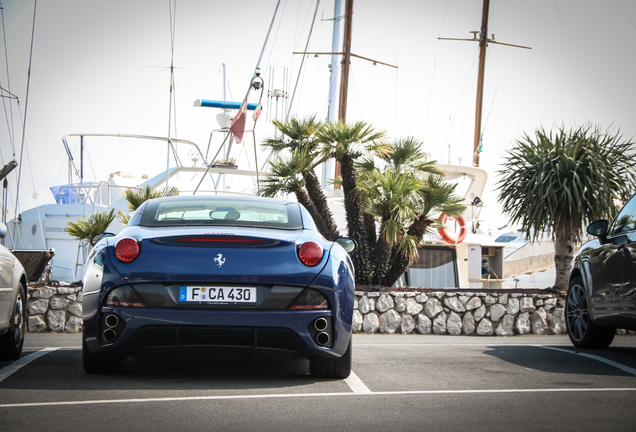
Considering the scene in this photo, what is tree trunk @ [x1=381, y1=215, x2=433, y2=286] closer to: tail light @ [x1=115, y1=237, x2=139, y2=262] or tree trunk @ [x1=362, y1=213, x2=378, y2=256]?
tree trunk @ [x1=362, y1=213, x2=378, y2=256]

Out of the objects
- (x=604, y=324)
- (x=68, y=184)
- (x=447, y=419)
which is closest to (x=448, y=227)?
(x=68, y=184)

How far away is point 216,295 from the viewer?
5.27m

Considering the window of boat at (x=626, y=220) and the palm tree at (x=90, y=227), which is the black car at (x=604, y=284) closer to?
the window of boat at (x=626, y=220)

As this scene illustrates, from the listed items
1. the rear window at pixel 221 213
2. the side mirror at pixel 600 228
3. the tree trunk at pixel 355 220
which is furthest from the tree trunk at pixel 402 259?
the rear window at pixel 221 213

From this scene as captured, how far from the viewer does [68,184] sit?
90.3ft

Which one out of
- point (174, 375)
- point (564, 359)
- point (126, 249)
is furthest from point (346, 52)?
point (126, 249)

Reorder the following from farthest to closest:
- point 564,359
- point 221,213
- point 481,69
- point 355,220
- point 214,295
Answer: point 481,69, point 355,220, point 564,359, point 221,213, point 214,295

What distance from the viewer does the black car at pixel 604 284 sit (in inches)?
279

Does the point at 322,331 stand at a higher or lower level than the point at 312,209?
lower

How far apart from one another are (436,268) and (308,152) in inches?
295

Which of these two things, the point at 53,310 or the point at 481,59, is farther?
the point at 481,59

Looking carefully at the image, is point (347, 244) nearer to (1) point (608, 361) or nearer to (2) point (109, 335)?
(2) point (109, 335)

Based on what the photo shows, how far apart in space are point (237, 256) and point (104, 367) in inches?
53.9

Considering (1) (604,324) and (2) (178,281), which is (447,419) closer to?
(2) (178,281)
